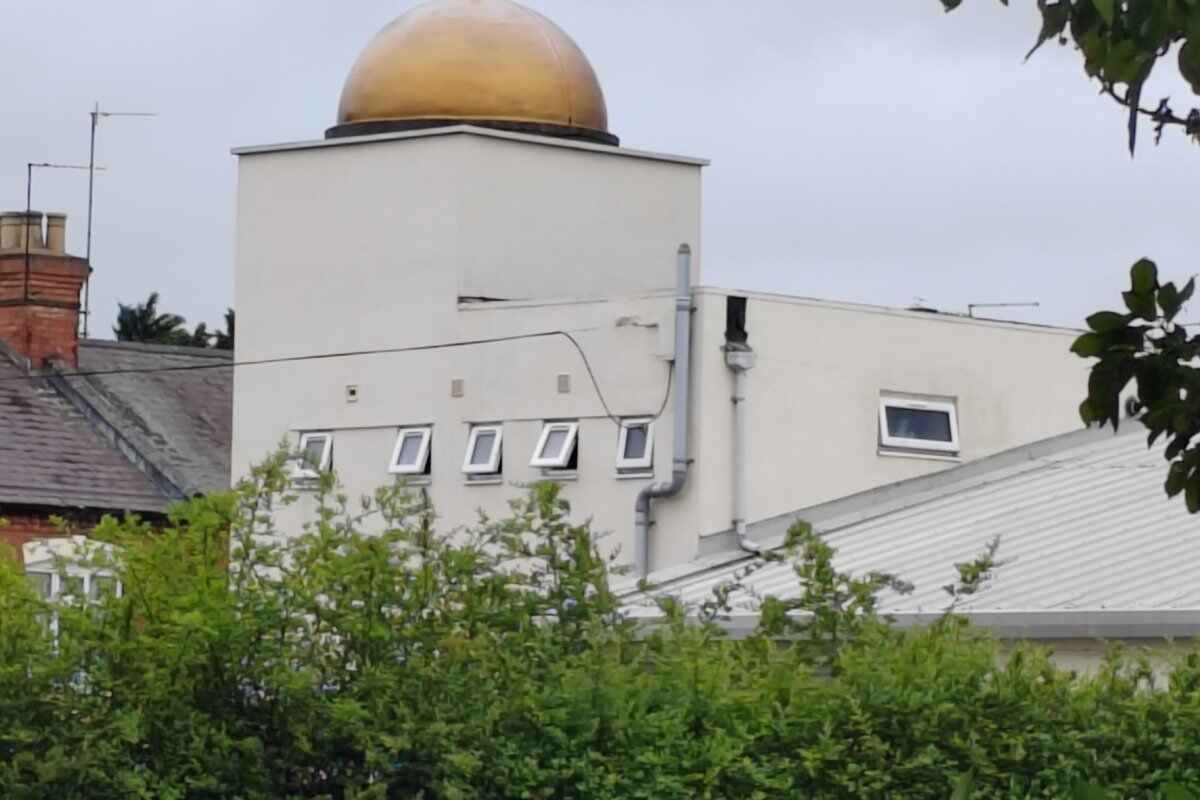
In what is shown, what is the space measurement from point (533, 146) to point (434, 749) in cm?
2604

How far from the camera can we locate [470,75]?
123 ft

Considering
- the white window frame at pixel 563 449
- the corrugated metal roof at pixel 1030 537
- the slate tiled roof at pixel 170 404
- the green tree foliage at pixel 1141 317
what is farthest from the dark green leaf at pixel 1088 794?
the slate tiled roof at pixel 170 404

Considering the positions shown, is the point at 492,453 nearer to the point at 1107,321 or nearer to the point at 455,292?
the point at 455,292

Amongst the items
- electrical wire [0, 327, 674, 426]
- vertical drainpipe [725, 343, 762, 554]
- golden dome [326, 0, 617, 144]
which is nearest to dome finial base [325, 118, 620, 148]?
golden dome [326, 0, 617, 144]

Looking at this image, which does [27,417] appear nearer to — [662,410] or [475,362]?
[475,362]

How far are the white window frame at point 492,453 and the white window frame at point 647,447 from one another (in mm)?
1811

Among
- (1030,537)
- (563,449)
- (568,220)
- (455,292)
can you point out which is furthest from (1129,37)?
(568,220)

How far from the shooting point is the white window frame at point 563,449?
34.9 meters

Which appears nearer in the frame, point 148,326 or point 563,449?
point 563,449

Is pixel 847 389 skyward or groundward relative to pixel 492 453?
skyward

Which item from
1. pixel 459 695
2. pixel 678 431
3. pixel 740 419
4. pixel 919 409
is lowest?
pixel 459 695

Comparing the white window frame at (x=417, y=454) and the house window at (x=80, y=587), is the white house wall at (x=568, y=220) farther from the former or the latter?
the house window at (x=80, y=587)

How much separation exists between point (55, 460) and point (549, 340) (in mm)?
7043

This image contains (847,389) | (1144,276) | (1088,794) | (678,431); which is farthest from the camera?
(847,389)
